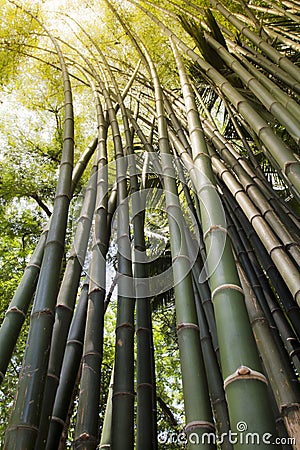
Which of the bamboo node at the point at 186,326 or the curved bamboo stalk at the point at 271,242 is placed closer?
the bamboo node at the point at 186,326

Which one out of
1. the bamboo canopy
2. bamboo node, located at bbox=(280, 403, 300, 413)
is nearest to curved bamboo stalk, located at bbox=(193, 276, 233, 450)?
the bamboo canopy

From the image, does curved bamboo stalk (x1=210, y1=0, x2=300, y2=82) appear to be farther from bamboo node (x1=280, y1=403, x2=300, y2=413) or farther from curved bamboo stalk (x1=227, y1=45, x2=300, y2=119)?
bamboo node (x1=280, y1=403, x2=300, y2=413)

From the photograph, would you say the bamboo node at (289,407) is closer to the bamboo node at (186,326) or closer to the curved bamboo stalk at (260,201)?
Answer: the bamboo node at (186,326)

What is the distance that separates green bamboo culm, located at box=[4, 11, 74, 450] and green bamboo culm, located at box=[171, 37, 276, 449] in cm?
49

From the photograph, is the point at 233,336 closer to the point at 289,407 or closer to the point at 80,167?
the point at 289,407

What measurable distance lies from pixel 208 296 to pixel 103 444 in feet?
2.21

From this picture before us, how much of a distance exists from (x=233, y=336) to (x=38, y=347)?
0.54 meters

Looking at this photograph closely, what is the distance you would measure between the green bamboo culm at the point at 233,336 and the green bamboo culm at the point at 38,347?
486mm

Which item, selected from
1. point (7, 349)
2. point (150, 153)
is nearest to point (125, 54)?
point (150, 153)

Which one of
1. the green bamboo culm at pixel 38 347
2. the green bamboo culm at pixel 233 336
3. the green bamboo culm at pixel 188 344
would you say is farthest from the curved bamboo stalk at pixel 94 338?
the green bamboo culm at pixel 233 336

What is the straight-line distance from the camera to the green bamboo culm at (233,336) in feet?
2.50

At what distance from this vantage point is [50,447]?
1.19 metres

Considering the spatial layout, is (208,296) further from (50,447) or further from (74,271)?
(50,447)

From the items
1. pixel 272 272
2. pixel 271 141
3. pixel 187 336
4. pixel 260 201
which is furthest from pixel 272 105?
pixel 187 336
